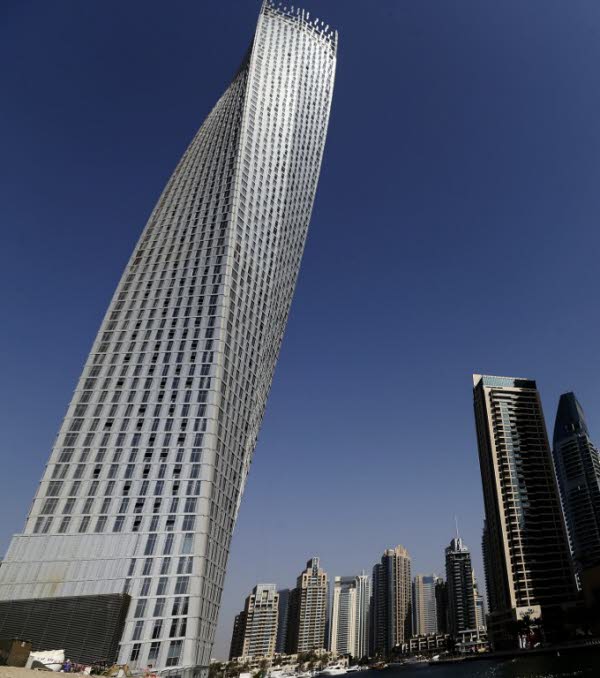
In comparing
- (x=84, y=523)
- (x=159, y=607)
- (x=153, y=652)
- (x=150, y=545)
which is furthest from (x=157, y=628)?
(x=84, y=523)

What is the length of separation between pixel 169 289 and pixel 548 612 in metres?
161

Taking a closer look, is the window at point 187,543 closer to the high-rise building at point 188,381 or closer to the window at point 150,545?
the high-rise building at point 188,381

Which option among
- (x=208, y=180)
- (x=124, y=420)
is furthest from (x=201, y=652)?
(x=208, y=180)

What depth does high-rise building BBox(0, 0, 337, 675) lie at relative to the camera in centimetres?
7606

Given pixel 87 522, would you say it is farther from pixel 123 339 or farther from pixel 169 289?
pixel 169 289

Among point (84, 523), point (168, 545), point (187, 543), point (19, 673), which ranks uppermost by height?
point (84, 523)

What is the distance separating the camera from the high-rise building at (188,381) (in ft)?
250

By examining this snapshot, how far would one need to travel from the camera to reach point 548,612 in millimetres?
169500

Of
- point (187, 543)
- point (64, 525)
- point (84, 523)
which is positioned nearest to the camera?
point (187, 543)

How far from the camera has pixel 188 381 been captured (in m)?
96.4

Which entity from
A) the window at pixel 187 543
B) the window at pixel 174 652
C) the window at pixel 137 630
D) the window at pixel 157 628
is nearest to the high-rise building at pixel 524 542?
the window at pixel 187 543

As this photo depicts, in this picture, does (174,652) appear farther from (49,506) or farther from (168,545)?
(49,506)

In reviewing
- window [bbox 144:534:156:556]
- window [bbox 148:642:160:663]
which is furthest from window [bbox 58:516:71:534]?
window [bbox 148:642:160:663]

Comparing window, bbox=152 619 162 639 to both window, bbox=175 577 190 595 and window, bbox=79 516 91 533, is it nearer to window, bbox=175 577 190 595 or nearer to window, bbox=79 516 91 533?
window, bbox=175 577 190 595
